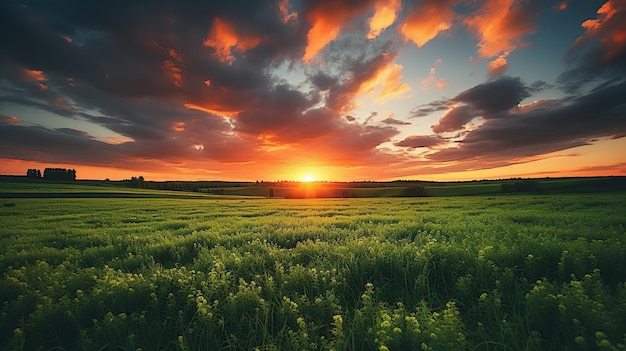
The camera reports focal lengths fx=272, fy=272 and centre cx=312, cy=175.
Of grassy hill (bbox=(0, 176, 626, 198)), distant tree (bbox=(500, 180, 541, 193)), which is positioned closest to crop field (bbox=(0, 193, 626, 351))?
grassy hill (bbox=(0, 176, 626, 198))

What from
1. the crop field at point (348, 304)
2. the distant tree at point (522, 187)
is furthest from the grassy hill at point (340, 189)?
the crop field at point (348, 304)

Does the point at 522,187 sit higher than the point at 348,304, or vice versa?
the point at 522,187

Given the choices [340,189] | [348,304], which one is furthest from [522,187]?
[348,304]

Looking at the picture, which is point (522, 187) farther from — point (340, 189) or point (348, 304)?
point (348, 304)

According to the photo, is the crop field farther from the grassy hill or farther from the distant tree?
the distant tree

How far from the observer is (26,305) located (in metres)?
4.12

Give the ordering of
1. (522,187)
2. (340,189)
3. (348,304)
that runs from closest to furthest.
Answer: (348,304), (522,187), (340,189)

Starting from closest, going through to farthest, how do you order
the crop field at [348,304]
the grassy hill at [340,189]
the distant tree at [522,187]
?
the crop field at [348,304] < the grassy hill at [340,189] < the distant tree at [522,187]

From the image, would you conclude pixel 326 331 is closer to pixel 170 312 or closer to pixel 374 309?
pixel 374 309

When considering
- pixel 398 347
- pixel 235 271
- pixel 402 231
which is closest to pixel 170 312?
pixel 235 271

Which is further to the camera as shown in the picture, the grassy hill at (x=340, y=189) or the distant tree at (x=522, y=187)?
the distant tree at (x=522, y=187)

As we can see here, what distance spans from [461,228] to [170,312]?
9630mm

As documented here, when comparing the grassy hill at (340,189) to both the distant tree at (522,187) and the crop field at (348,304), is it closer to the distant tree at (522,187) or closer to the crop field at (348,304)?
the distant tree at (522,187)

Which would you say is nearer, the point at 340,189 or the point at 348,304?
the point at 348,304
